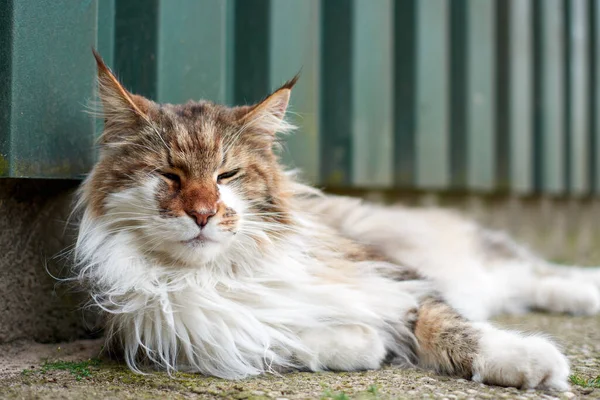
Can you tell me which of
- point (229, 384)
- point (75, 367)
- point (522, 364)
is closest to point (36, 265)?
point (75, 367)

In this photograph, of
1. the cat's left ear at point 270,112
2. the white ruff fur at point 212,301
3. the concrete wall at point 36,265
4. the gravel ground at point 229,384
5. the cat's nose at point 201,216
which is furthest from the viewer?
the concrete wall at point 36,265

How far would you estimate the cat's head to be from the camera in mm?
2029

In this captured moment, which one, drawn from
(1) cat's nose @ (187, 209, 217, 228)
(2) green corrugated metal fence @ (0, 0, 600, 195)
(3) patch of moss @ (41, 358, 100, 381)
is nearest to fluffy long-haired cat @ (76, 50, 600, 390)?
(1) cat's nose @ (187, 209, 217, 228)

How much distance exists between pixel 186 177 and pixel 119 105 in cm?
41

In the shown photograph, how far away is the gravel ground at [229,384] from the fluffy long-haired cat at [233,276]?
7 centimetres

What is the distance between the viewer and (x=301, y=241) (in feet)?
7.69

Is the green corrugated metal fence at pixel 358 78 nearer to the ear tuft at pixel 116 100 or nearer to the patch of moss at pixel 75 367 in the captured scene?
the ear tuft at pixel 116 100

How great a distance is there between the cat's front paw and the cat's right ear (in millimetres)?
1470

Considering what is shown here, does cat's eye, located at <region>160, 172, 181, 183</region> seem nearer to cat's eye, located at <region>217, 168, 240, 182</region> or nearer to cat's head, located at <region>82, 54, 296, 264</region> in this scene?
cat's head, located at <region>82, 54, 296, 264</region>

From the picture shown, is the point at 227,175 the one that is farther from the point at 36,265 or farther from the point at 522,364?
the point at 522,364

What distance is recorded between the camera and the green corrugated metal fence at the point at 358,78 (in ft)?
8.21

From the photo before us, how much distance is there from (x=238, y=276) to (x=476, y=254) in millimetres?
2268

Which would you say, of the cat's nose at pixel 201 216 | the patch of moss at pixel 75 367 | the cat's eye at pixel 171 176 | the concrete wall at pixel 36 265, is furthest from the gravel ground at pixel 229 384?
the cat's eye at pixel 171 176

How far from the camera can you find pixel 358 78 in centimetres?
393
